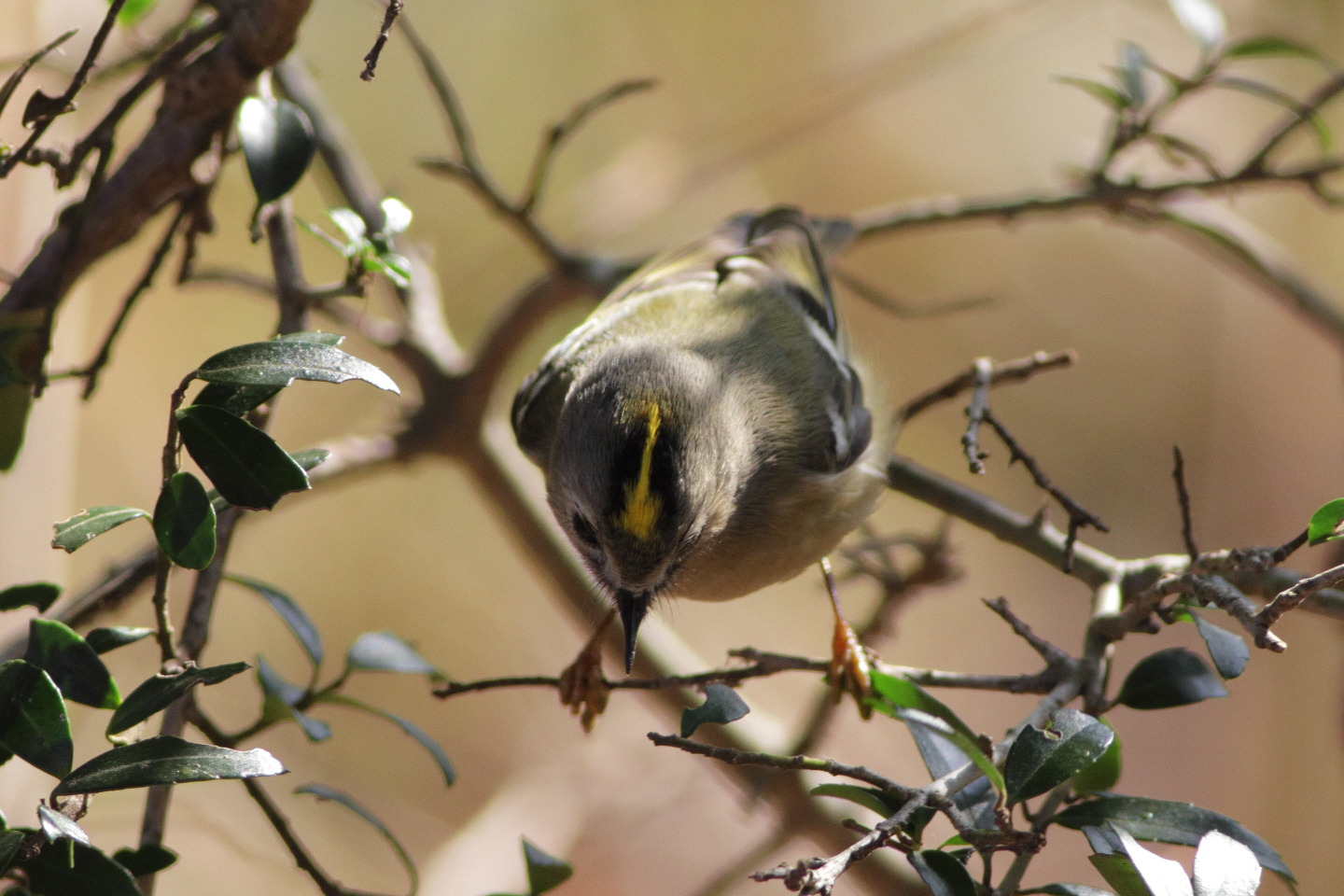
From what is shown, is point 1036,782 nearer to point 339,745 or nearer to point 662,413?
point 662,413

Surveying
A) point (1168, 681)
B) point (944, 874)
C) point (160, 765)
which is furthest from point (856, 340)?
point (160, 765)

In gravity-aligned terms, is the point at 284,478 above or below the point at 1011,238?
below

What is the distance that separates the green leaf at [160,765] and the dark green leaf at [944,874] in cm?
54

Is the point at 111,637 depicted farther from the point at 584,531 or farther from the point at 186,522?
the point at 584,531

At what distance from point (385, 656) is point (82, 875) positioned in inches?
18.7

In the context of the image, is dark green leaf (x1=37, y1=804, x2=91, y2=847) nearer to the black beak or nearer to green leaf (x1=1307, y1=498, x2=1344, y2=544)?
the black beak

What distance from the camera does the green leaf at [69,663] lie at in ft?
3.43

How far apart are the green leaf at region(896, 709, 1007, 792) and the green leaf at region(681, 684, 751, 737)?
22cm

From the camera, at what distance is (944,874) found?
0.92m

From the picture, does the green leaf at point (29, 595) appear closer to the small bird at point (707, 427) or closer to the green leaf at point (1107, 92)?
the small bird at point (707, 427)

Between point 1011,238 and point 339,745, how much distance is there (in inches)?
146

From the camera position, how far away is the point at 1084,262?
5.17 metres

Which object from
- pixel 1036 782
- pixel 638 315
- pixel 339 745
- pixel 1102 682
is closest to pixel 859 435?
pixel 638 315

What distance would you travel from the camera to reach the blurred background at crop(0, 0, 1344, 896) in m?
3.75
